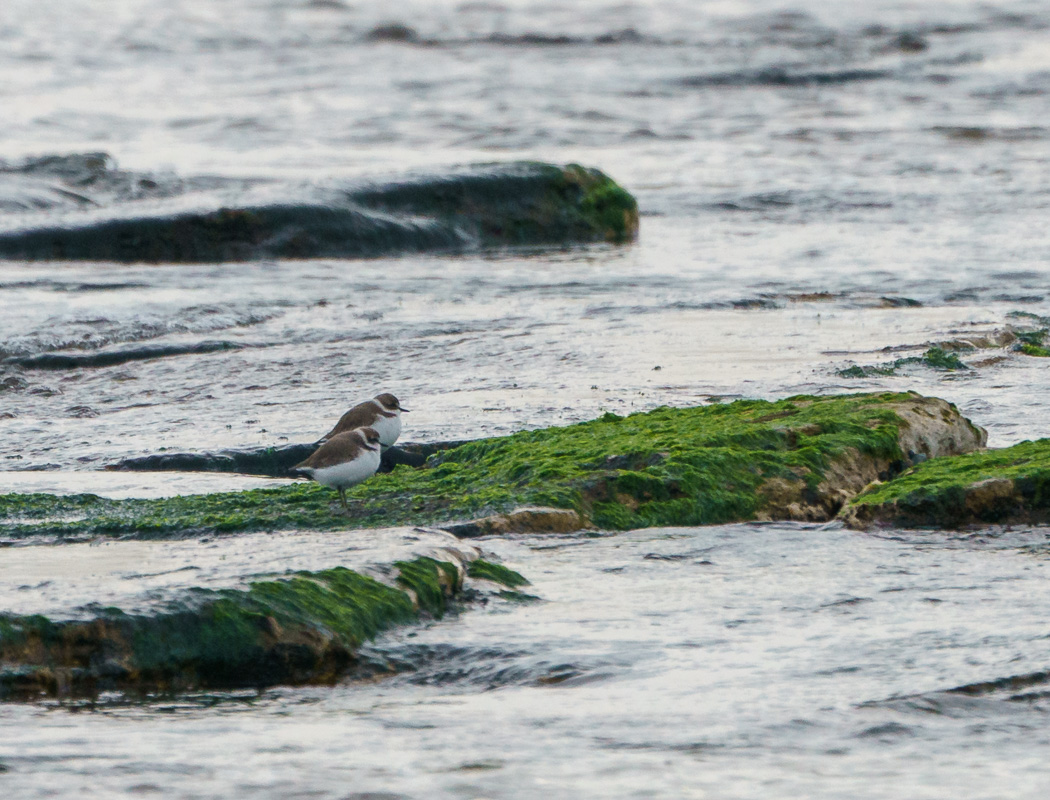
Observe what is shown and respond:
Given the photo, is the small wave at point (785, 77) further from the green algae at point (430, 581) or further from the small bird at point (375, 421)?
the green algae at point (430, 581)

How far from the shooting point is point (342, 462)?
541 cm

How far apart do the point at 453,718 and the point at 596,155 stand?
15.0m

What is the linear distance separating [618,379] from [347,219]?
515cm

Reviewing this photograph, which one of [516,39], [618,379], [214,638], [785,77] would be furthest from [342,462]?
[516,39]

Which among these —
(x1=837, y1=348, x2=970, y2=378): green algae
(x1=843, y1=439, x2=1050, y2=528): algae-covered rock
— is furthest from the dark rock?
(x1=843, y1=439, x2=1050, y2=528): algae-covered rock

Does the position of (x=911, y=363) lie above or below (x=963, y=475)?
above

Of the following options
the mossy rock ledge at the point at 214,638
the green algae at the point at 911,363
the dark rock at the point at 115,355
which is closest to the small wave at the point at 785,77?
A: the dark rock at the point at 115,355

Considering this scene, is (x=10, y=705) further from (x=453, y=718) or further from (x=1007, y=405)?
(x=1007, y=405)

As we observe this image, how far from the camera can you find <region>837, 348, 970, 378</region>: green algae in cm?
816

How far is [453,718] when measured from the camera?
4.11m

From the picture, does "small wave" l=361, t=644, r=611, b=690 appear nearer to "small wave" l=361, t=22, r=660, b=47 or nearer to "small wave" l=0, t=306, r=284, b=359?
"small wave" l=0, t=306, r=284, b=359

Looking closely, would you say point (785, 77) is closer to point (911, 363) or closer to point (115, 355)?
point (911, 363)

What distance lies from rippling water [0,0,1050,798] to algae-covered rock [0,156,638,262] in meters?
0.45

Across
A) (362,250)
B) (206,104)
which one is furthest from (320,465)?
(206,104)
